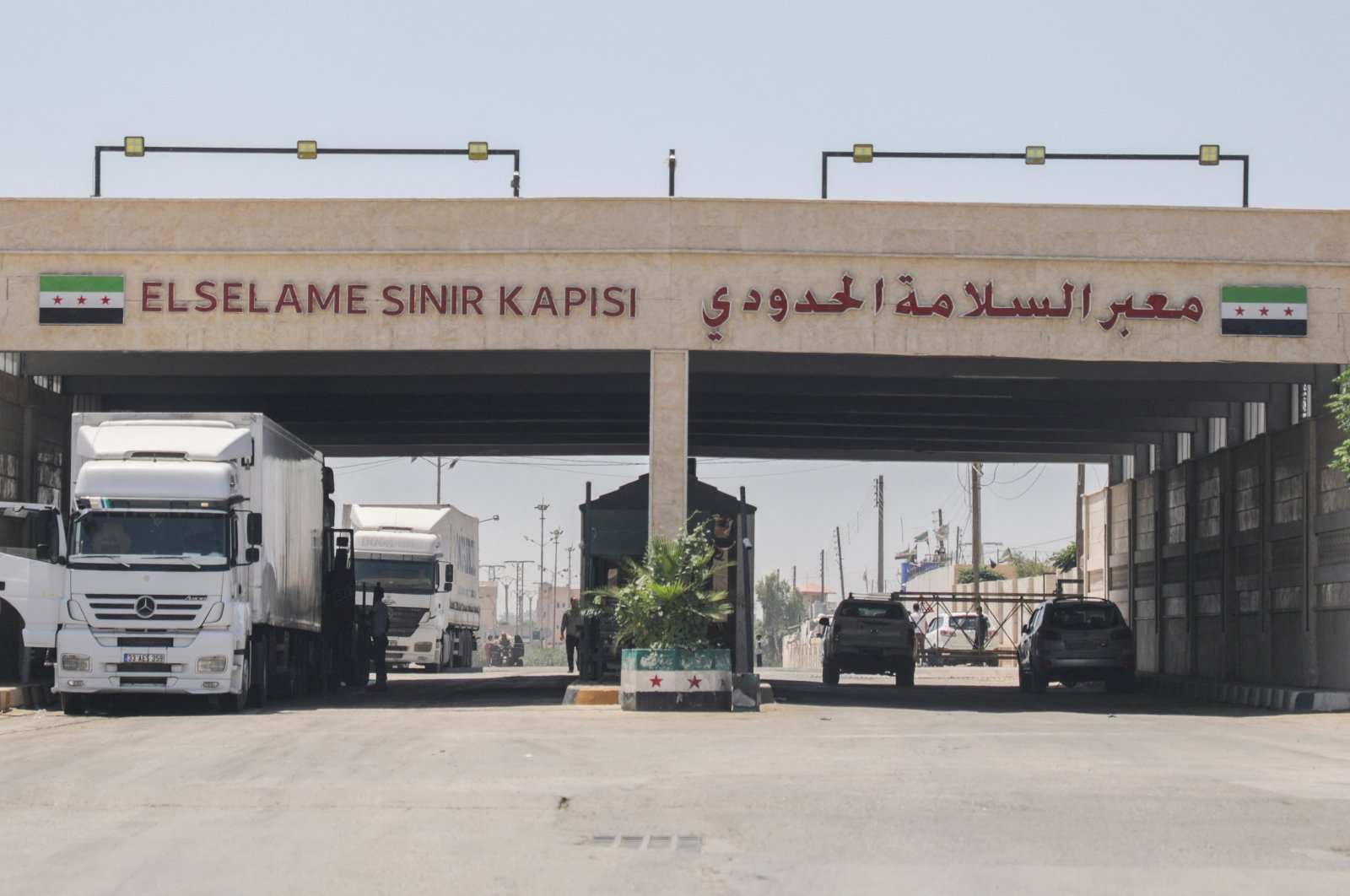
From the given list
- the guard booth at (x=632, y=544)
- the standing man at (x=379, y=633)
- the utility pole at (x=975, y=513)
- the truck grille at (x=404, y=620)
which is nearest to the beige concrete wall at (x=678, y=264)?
the guard booth at (x=632, y=544)

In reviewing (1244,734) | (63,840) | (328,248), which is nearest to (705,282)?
(328,248)

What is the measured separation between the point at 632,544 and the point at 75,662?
10.4 m

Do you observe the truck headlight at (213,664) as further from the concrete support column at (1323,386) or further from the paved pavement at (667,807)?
the concrete support column at (1323,386)

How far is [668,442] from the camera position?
87.8ft

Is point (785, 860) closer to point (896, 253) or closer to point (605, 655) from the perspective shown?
point (896, 253)

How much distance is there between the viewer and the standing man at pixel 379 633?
3431cm

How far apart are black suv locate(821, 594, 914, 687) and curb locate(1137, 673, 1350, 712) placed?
507cm

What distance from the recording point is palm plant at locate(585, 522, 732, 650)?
24.9 m

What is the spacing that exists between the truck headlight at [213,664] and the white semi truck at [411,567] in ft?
57.6

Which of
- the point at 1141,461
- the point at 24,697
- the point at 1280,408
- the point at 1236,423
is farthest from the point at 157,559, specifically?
the point at 1141,461

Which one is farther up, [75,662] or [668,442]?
[668,442]

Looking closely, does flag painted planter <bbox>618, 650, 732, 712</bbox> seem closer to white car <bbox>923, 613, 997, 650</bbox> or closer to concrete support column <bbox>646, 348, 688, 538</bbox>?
concrete support column <bbox>646, 348, 688, 538</bbox>

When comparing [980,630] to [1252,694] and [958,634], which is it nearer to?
[958,634]

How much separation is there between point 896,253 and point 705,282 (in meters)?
2.94
